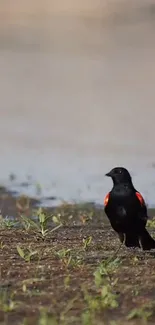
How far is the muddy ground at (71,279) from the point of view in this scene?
16.9 ft

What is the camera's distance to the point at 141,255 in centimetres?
662

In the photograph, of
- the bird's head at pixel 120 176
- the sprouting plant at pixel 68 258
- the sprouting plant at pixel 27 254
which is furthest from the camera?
the bird's head at pixel 120 176

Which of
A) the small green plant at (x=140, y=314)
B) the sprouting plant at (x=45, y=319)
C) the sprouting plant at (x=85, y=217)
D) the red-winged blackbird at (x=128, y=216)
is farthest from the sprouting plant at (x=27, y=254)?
the sprouting plant at (x=85, y=217)

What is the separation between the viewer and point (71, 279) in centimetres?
580

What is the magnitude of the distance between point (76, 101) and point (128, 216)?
420 inches

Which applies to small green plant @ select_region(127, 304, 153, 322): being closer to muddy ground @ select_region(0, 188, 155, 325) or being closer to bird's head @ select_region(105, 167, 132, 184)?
muddy ground @ select_region(0, 188, 155, 325)

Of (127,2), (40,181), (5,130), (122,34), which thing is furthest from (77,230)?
(127,2)

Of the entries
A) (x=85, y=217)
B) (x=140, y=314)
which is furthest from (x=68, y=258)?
(x=85, y=217)

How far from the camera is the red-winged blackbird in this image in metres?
6.80

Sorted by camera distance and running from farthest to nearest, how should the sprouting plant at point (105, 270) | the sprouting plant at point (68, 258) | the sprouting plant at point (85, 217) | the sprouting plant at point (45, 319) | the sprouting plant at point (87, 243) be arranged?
the sprouting plant at point (85, 217) → the sprouting plant at point (87, 243) → the sprouting plant at point (68, 258) → the sprouting plant at point (105, 270) → the sprouting plant at point (45, 319)

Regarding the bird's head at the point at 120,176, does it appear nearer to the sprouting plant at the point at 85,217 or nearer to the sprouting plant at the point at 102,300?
the sprouting plant at the point at 85,217

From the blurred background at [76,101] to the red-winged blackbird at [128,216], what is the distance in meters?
3.90

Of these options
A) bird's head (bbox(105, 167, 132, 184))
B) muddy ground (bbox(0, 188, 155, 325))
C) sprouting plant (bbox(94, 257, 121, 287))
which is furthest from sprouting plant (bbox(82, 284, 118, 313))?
bird's head (bbox(105, 167, 132, 184))

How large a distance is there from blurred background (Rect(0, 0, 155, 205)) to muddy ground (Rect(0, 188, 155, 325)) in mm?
3840
